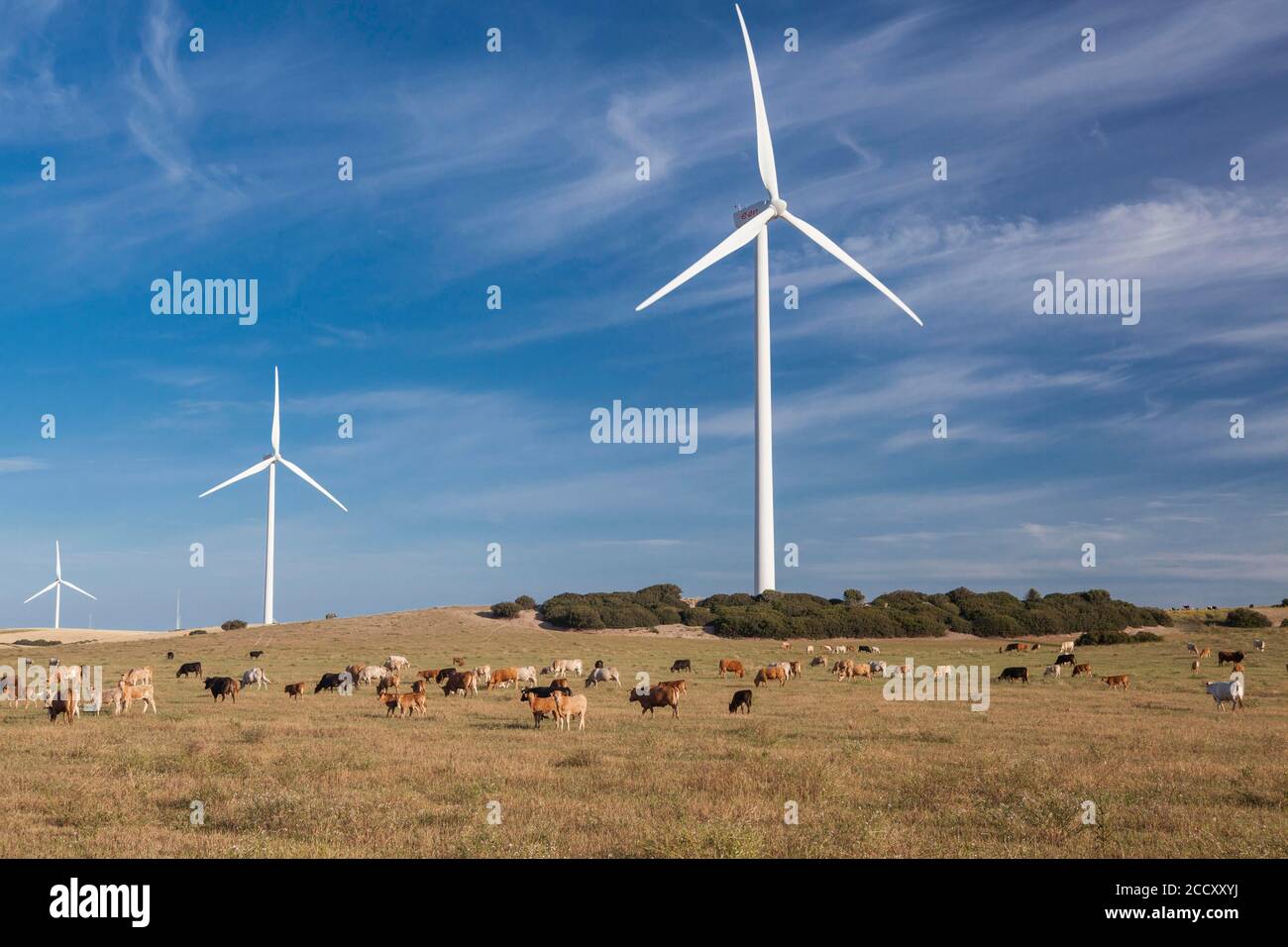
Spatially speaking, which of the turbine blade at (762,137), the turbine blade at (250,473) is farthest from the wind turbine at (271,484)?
the turbine blade at (762,137)

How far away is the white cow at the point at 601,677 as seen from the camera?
40625 millimetres

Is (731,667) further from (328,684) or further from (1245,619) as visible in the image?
(1245,619)

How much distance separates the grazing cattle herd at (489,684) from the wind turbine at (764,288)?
2619 centimetres

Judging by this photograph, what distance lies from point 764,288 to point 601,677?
4834cm

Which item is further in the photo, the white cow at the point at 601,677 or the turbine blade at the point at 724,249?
the turbine blade at the point at 724,249

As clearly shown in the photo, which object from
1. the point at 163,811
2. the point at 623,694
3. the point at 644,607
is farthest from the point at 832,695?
the point at 644,607

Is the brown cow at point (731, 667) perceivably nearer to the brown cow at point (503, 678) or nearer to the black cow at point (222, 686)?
the brown cow at point (503, 678)

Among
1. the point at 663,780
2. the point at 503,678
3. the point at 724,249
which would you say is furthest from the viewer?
the point at 724,249

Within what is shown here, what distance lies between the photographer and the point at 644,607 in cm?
9738

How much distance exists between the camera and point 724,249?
7044 cm

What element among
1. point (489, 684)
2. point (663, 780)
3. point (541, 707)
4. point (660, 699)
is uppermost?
point (663, 780)
